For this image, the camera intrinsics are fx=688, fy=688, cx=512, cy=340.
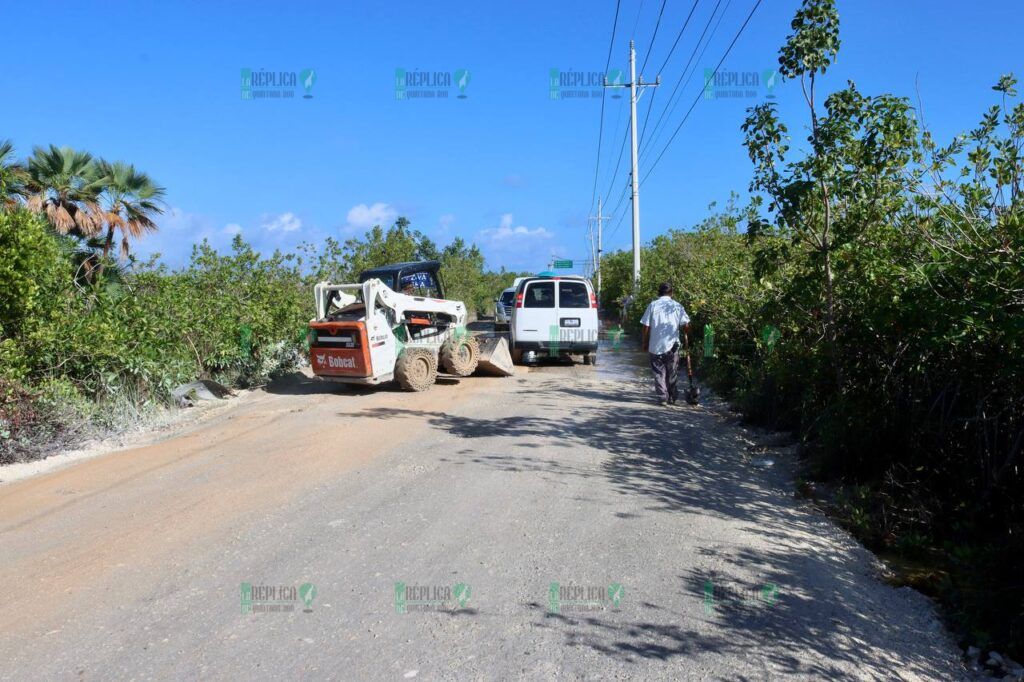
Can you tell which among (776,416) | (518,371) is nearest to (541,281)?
(518,371)

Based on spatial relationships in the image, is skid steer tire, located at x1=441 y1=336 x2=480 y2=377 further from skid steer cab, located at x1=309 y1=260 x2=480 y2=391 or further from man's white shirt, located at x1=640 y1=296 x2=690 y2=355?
man's white shirt, located at x1=640 y1=296 x2=690 y2=355

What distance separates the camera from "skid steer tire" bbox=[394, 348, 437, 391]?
1148 centimetres

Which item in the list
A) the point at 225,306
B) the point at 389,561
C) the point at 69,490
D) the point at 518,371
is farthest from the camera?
the point at 518,371

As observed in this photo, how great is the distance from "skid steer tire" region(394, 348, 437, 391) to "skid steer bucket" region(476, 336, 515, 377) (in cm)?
154

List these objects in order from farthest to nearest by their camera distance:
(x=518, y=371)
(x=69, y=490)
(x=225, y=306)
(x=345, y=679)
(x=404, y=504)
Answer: (x=518, y=371) → (x=225, y=306) → (x=69, y=490) → (x=404, y=504) → (x=345, y=679)

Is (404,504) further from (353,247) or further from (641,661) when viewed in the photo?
(353,247)

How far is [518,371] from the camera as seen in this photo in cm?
1485

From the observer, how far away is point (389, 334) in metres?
11.6

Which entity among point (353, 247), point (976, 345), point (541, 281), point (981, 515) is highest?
point (353, 247)

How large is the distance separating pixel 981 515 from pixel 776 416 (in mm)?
3714

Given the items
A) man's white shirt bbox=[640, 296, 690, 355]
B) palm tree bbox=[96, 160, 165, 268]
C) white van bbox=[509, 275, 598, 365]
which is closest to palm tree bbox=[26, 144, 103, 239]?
palm tree bbox=[96, 160, 165, 268]

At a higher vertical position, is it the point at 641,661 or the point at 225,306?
the point at 225,306

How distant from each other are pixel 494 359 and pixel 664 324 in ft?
12.7

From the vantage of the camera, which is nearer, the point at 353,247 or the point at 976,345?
the point at 976,345
